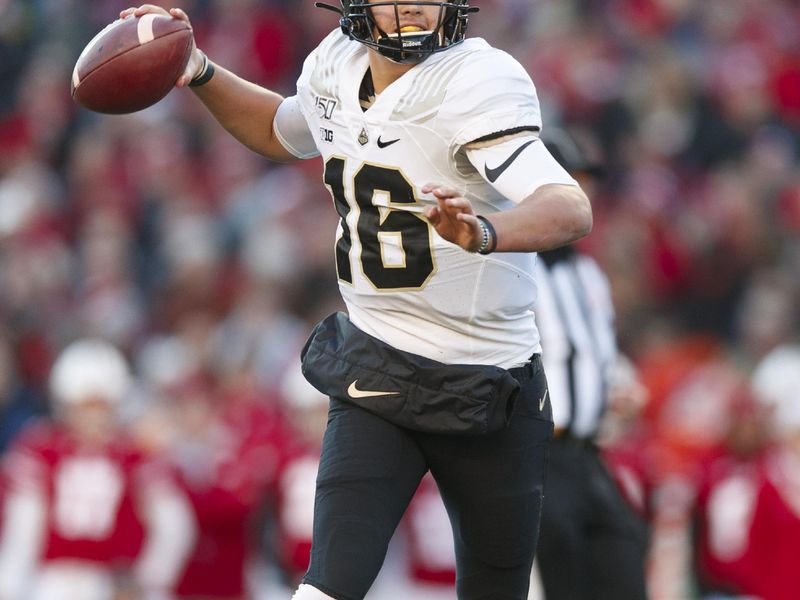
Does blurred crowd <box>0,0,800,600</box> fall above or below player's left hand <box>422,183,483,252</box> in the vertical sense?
below

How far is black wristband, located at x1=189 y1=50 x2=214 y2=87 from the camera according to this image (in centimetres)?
380

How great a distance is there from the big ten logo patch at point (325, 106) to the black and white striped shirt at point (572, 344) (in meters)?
1.41

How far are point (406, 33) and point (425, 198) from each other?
0.35 meters

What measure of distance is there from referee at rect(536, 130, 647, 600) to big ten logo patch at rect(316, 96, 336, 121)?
1340mm

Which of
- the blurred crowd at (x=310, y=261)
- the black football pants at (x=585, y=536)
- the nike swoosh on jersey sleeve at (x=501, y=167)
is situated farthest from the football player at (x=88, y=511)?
the nike swoosh on jersey sleeve at (x=501, y=167)

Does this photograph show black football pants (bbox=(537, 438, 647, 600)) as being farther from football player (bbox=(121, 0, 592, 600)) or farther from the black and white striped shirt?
football player (bbox=(121, 0, 592, 600))

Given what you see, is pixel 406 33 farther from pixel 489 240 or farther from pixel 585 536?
pixel 585 536

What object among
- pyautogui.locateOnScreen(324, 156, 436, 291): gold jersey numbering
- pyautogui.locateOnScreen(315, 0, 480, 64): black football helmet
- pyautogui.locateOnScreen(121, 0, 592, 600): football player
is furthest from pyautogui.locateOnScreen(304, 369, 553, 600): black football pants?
pyautogui.locateOnScreen(315, 0, 480, 64): black football helmet

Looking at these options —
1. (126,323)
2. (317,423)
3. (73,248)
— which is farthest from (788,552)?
(73,248)

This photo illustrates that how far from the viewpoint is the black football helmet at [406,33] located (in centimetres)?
338

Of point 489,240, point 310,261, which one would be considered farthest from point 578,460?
point 310,261

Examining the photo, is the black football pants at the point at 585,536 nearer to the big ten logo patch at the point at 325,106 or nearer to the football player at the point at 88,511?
the big ten logo patch at the point at 325,106

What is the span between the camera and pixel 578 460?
477 cm

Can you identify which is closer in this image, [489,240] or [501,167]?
[489,240]
